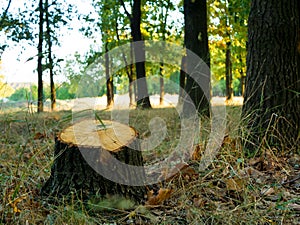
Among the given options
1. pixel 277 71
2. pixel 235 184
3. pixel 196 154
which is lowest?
pixel 235 184

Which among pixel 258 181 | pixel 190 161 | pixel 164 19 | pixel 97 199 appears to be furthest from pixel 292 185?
pixel 164 19

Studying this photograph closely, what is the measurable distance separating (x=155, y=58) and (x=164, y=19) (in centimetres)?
250

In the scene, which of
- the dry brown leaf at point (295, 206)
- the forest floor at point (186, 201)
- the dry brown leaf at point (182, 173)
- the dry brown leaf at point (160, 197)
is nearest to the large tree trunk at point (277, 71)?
the forest floor at point (186, 201)

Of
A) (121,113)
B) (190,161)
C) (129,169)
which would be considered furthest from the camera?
(121,113)

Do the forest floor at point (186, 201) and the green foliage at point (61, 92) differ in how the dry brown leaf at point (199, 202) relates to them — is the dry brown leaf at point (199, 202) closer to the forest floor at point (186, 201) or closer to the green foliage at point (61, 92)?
the forest floor at point (186, 201)

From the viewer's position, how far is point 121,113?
19.4 feet

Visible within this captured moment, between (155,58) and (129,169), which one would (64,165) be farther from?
(155,58)

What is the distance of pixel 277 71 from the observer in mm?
3863

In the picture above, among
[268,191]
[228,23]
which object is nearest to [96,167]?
[268,191]

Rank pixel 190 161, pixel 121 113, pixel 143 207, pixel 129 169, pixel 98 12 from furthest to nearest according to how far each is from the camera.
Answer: pixel 98 12 → pixel 121 113 → pixel 190 161 → pixel 129 169 → pixel 143 207

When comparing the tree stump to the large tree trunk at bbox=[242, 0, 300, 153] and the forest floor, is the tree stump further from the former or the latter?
the large tree trunk at bbox=[242, 0, 300, 153]

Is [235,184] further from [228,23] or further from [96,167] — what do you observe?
[228,23]

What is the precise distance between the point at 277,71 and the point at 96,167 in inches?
98.0

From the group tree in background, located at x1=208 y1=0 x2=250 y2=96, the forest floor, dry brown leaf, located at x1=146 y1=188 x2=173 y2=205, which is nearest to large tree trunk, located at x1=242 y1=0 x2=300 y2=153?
the forest floor
